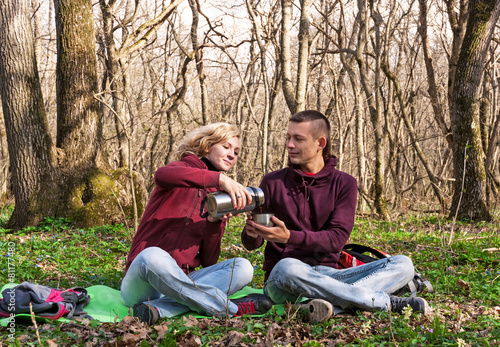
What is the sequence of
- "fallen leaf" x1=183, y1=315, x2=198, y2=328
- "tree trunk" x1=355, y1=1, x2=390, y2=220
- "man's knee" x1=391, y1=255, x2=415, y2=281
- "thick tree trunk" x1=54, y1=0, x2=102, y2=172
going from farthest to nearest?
"tree trunk" x1=355, y1=1, x2=390, y2=220 → "thick tree trunk" x1=54, y1=0, x2=102, y2=172 → "man's knee" x1=391, y1=255, x2=415, y2=281 → "fallen leaf" x1=183, y1=315, x2=198, y2=328

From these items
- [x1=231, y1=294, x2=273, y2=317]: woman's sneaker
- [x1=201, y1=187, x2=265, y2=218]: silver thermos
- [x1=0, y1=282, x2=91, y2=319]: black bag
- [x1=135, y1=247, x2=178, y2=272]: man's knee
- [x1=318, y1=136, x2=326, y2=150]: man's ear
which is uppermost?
[x1=318, y1=136, x2=326, y2=150]: man's ear

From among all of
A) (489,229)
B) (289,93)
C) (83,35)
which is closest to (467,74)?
(489,229)

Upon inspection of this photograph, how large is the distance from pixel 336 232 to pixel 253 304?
0.74 meters

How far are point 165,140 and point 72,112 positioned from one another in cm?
555

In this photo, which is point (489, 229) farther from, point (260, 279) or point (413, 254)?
point (260, 279)

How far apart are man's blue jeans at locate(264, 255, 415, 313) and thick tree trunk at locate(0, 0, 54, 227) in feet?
14.5

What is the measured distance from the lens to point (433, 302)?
3047mm

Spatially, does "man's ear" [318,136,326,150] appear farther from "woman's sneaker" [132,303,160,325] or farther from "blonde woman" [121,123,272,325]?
"woman's sneaker" [132,303,160,325]

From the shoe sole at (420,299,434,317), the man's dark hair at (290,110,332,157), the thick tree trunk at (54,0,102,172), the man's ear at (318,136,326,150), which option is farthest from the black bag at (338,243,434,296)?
the thick tree trunk at (54,0,102,172)

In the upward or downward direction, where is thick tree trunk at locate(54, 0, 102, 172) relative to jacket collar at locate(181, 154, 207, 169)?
upward

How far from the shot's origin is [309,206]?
10.4 feet

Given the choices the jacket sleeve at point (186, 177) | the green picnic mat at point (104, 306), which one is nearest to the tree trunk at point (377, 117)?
the green picnic mat at point (104, 306)

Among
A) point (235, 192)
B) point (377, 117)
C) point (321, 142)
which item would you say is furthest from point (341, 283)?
point (377, 117)

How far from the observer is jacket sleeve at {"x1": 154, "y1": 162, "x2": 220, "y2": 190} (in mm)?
2787
